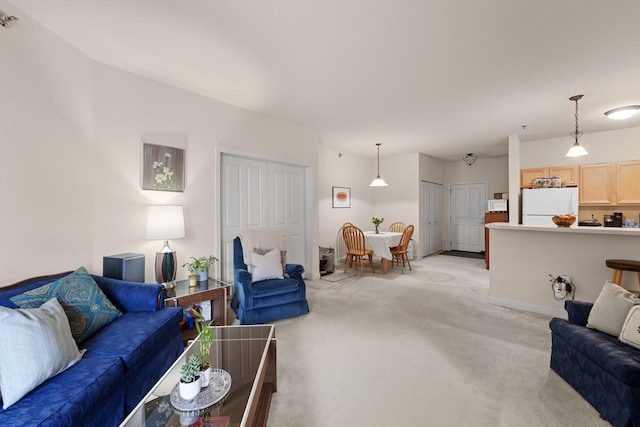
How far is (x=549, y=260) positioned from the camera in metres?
3.30

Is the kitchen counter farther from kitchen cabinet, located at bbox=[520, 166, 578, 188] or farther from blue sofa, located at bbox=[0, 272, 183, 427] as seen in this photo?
blue sofa, located at bbox=[0, 272, 183, 427]

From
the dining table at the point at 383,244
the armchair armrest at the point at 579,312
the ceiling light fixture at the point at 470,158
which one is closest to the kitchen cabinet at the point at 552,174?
the ceiling light fixture at the point at 470,158

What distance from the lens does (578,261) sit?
3127 millimetres

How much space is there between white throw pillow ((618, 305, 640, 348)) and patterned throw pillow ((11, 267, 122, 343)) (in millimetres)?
3452

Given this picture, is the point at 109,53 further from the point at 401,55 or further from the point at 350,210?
the point at 350,210

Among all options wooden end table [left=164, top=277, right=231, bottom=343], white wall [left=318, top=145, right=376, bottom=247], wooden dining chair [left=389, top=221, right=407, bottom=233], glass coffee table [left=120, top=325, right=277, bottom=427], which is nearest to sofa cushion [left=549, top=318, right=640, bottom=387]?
glass coffee table [left=120, top=325, right=277, bottom=427]

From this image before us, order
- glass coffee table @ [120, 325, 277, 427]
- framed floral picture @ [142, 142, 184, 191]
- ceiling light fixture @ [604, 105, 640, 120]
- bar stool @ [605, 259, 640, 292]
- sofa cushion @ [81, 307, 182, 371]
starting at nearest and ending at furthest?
glass coffee table @ [120, 325, 277, 427] → sofa cushion @ [81, 307, 182, 371] → bar stool @ [605, 259, 640, 292] → framed floral picture @ [142, 142, 184, 191] → ceiling light fixture @ [604, 105, 640, 120]

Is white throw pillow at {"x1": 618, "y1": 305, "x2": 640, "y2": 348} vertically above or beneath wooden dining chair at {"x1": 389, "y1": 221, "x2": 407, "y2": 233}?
beneath

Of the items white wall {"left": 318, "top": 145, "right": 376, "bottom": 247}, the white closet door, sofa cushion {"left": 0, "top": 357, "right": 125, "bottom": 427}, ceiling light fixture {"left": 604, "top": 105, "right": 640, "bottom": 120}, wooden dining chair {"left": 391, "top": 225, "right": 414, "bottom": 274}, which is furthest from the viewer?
white wall {"left": 318, "top": 145, "right": 376, "bottom": 247}

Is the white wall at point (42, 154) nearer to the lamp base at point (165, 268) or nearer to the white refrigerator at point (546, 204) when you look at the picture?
the lamp base at point (165, 268)

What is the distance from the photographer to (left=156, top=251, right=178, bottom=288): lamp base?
267 cm

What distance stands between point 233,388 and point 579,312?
2.60m

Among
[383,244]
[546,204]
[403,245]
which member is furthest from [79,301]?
[546,204]

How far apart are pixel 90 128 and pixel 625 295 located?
4422 mm
